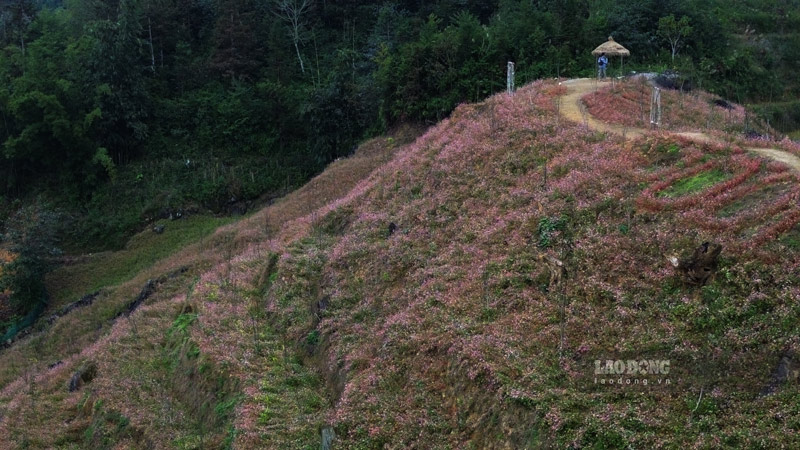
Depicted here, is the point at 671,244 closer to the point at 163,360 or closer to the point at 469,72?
the point at 163,360

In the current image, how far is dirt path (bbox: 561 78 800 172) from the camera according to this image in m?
13.7

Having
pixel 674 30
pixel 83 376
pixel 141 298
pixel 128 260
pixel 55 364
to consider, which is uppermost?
pixel 674 30

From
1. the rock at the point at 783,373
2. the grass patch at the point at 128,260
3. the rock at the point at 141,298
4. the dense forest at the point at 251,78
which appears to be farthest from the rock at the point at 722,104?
the grass patch at the point at 128,260

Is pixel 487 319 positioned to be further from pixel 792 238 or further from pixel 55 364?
pixel 55 364

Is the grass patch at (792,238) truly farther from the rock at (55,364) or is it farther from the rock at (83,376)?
the rock at (55,364)

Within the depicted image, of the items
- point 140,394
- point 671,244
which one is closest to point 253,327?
point 140,394

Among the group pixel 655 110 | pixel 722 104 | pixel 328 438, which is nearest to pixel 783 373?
pixel 328 438

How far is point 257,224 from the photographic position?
2795 centimetres

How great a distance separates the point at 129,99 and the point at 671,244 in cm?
3643

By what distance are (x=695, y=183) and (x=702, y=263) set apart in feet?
10.0

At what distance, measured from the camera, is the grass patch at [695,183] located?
1325 centimetres

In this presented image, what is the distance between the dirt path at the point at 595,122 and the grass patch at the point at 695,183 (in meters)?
1.14

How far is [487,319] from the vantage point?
12523 millimetres

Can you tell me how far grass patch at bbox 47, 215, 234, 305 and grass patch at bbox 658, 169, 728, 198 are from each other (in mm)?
24077
